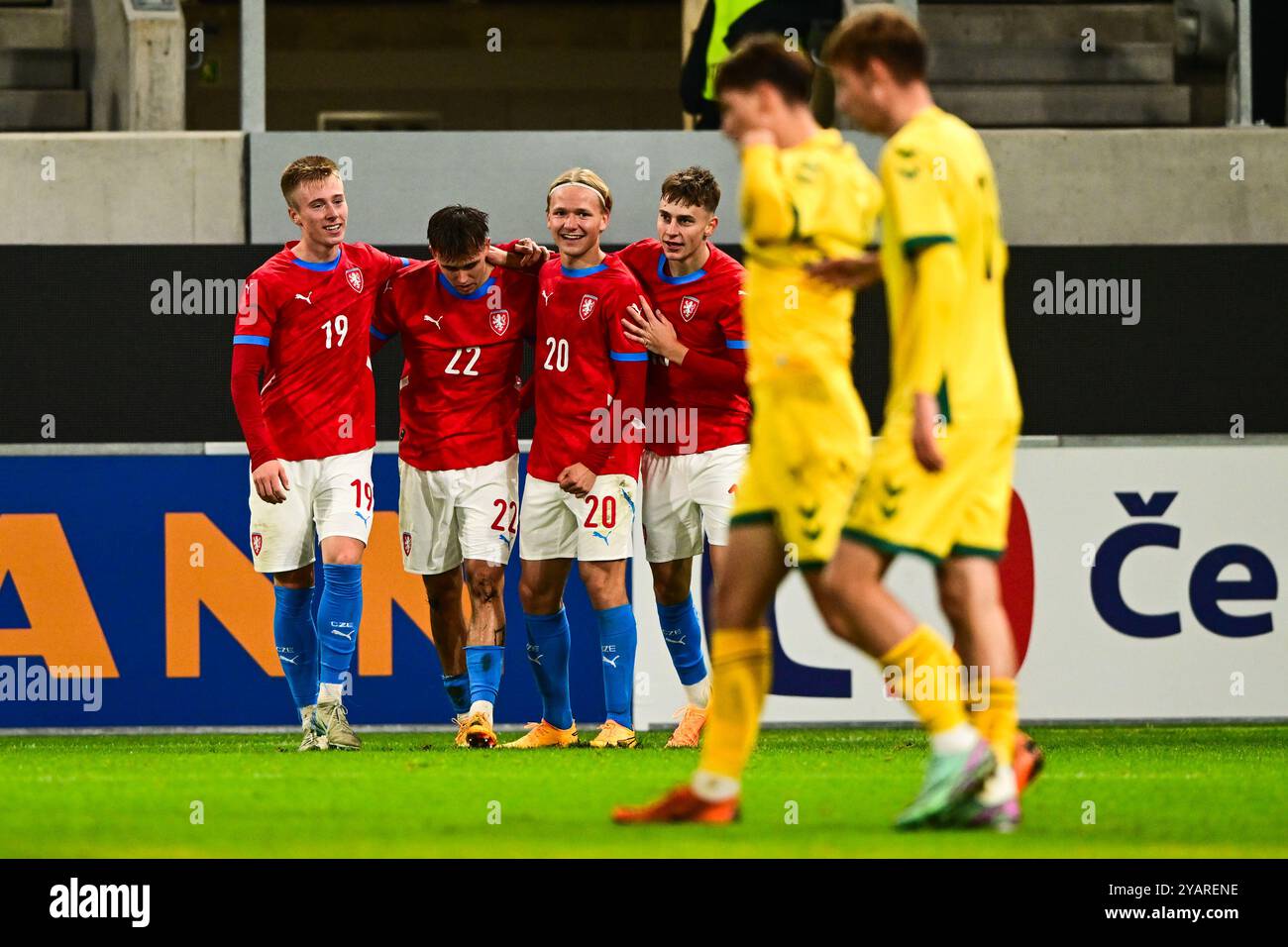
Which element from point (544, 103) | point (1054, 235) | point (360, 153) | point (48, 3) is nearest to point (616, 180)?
point (360, 153)

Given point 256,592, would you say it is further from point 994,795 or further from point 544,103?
point 544,103

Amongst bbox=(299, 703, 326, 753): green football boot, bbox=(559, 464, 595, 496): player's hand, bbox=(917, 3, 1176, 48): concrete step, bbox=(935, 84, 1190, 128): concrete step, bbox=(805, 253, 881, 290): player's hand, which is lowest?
bbox=(299, 703, 326, 753): green football boot

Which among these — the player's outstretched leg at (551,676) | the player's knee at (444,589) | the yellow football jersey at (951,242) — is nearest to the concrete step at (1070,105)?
the player's knee at (444,589)

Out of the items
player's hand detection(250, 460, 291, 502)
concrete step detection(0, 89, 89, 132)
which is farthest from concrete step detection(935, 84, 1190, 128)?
player's hand detection(250, 460, 291, 502)

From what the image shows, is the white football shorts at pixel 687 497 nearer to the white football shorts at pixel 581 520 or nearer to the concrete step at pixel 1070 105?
the white football shorts at pixel 581 520

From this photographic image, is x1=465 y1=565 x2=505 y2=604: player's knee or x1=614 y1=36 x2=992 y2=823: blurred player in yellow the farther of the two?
x1=465 y1=565 x2=505 y2=604: player's knee

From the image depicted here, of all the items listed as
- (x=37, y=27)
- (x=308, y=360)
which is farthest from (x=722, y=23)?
(x=37, y=27)

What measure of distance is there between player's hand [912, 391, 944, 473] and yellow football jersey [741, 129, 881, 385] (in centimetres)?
44

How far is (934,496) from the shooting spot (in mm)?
4707

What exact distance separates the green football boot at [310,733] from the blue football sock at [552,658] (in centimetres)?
84

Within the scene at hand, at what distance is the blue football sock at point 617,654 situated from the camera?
25.8 feet

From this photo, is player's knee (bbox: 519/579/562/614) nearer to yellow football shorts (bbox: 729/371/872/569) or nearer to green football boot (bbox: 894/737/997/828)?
yellow football shorts (bbox: 729/371/872/569)

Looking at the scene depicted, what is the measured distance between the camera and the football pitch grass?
15.3 ft

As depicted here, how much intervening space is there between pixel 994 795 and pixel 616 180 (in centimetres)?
598
